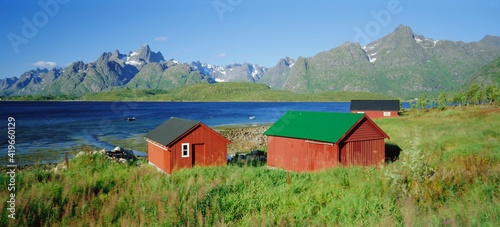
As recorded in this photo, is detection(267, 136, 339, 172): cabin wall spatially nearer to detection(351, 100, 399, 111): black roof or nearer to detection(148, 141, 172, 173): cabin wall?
detection(148, 141, 172, 173): cabin wall

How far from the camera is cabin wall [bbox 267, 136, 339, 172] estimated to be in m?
24.8

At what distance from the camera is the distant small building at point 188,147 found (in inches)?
1067

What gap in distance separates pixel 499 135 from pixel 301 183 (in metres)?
25.8

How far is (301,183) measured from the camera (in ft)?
43.4

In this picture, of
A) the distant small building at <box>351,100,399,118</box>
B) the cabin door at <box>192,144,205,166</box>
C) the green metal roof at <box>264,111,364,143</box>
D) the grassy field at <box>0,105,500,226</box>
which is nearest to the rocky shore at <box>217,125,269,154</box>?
the green metal roof at <box>264,111,364,143</box>

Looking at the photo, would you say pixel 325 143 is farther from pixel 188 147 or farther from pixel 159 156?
pixel 159 156

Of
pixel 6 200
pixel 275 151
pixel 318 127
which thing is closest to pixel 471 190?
pixel 6 200

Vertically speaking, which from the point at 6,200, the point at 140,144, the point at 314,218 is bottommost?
the point at 140,144

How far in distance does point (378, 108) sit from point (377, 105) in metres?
1.20

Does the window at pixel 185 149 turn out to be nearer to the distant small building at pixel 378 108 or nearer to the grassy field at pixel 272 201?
the grassy field at pixel 272 201

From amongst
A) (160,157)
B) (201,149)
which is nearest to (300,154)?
(201,149)

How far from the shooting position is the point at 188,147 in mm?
27750

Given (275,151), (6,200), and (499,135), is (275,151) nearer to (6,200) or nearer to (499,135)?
(499,135)

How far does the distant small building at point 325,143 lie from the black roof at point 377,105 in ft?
166
